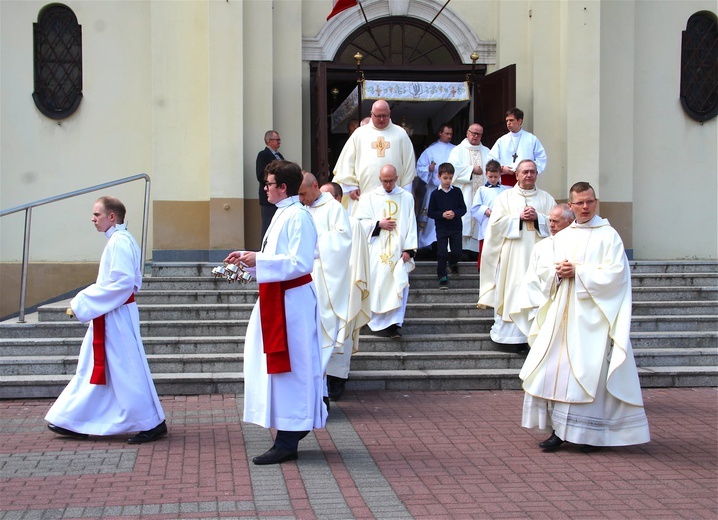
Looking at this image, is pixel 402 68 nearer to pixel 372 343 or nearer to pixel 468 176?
pixel 468 176

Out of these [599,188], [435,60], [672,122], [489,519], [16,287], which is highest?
[435,60]

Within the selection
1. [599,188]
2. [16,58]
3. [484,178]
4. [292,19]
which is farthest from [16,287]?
[599,188]

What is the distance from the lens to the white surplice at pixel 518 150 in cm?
1213

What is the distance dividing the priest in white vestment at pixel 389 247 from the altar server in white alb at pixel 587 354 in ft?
9.63

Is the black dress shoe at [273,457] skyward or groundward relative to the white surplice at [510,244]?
groundward

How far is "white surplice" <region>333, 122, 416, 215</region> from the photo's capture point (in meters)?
11.6

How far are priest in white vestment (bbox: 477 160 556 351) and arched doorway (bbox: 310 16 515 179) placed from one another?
366 cm

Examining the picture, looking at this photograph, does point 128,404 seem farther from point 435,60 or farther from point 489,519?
point 435,60

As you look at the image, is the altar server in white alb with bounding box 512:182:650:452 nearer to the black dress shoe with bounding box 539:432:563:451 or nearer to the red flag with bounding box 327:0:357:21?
the black dress shoe with bounding box 539:432:563:451

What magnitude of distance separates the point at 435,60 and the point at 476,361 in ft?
20.6

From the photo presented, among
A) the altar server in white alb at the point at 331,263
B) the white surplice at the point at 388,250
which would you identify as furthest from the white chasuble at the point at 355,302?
the white surplice at the point at 388,250

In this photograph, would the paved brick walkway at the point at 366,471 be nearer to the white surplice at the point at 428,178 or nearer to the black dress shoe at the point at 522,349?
the black dress shoe at the point at 522,349

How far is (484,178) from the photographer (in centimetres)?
1255

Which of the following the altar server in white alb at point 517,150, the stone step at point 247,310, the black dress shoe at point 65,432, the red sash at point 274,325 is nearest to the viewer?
the red sash at point 274,325
